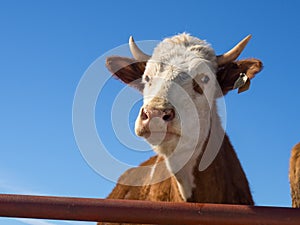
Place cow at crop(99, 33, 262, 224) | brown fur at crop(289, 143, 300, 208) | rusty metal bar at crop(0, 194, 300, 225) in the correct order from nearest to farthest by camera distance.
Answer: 1. rusty metal bar at crop(0, 194, 300, 225)
2. cow at crop(99, 33, 262, 224)
3. brown fur at crop(289, 143, 300, 208)

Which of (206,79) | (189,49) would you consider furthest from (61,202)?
(189,49)

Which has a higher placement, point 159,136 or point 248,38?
point 248,38

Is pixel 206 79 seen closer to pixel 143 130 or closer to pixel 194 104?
pixel 194 104

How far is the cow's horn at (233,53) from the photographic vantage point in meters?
5.80

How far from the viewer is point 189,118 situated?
504 centimetres

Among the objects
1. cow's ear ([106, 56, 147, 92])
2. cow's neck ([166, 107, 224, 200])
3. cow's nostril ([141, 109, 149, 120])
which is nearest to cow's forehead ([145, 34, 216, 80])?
cow's ear ([106, 56, 147, 92])

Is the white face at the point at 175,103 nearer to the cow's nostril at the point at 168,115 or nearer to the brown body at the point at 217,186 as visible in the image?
the cow's nostril at the point at 168,115

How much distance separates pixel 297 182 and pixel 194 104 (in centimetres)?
351

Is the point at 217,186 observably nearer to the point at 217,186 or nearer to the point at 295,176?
the point at 217,186

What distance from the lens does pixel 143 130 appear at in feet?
15.0

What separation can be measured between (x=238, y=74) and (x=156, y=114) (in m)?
1.66

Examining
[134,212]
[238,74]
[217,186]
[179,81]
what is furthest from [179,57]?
[134,212]

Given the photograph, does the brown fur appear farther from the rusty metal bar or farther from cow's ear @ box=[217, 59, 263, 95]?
the rusty metal bar

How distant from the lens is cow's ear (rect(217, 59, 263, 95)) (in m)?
5.46
